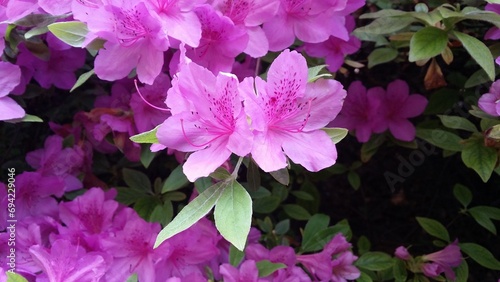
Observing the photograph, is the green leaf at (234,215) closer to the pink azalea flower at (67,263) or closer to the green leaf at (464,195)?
the pink azalea flower at (67,263)

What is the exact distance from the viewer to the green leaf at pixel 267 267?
1146 mm

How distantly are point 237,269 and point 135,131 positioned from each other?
36cm

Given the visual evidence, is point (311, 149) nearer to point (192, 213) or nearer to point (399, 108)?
point (192, 213)

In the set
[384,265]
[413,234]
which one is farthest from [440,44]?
[413,234]

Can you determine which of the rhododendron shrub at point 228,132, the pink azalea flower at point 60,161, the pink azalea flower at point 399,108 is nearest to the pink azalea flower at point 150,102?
the rhododendron shrub at point 228,132

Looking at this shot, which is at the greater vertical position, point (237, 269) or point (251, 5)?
point (251, 5)

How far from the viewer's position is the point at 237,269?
3.82 feet

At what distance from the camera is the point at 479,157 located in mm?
1170

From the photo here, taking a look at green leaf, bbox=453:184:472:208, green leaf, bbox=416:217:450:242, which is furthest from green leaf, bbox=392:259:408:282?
green leaf, bbox=453:184:472:208

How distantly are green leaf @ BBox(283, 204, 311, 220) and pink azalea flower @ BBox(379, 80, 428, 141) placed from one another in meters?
0.29

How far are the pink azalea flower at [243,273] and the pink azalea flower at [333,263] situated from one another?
187 millimetres

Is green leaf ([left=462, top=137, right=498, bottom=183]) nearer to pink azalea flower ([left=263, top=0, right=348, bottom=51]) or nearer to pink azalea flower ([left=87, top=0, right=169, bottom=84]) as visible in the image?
pink azalea flower ([left=263, top=0, right=348, bottom=51])

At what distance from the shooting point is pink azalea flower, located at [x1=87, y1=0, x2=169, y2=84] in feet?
3.06

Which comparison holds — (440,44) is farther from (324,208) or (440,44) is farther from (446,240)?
(324,208)
